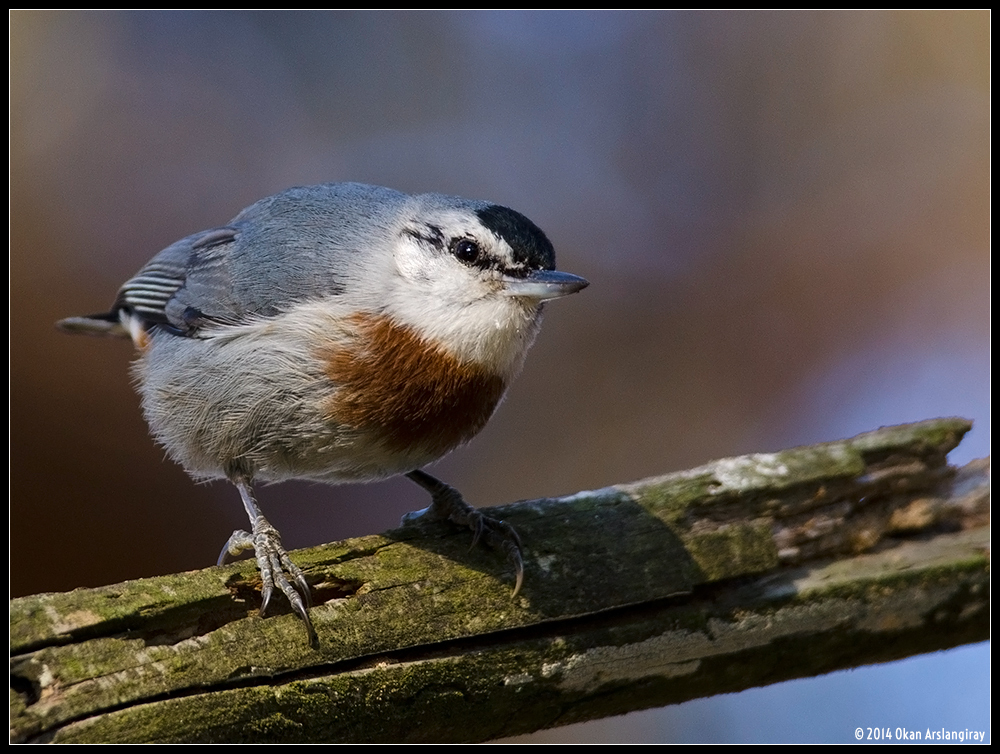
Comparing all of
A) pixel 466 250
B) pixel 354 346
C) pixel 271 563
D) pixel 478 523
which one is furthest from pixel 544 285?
pixel 271 563

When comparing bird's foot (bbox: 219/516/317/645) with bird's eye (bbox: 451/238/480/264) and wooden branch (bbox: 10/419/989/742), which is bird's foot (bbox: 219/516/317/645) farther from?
bird's eye (bbox: 451/238/480/264)

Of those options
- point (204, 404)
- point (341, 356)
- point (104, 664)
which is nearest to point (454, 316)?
point (341, 356)

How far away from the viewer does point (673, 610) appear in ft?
7.74

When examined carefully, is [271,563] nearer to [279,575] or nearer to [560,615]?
[279,575]

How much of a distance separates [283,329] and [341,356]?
231 mm

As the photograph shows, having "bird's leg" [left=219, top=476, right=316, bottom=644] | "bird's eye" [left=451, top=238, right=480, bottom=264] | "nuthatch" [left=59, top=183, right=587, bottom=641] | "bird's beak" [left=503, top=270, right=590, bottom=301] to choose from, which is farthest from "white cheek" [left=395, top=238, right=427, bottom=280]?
"bird's leg" [left=219, top=476, right=316, bottom=644]

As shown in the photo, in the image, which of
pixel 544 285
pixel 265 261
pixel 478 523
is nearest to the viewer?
pixel 544 285

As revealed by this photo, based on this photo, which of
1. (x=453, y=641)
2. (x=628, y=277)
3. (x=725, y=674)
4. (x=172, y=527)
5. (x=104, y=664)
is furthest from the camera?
(x=628, y=277)

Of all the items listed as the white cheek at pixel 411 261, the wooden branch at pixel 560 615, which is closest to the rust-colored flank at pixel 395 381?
the white cheek at pixel 411 261

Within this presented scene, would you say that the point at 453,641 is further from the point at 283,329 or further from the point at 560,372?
the point at 560,372

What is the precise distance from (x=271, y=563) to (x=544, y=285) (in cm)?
104

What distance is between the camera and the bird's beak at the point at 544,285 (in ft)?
7.68

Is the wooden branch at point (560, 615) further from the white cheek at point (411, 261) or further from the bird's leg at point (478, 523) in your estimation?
the white cheek at point (411, 261)

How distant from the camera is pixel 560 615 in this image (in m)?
2.26
